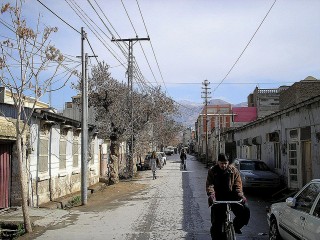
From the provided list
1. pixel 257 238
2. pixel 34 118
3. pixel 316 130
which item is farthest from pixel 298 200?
pixel 34 118

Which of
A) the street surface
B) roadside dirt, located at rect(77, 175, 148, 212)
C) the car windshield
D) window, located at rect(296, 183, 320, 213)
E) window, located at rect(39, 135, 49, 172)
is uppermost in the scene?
window, located at rect(39, 135, 49, 172)

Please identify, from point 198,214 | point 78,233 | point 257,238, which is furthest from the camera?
point 198,214

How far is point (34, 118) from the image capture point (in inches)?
571

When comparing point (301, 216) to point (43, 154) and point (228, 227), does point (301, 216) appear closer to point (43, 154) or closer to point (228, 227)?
point (228, 227)

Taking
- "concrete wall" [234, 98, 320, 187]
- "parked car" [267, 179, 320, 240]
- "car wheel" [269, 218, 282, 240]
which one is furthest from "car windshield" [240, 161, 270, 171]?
"parked car" [267, 179, 320, 240]

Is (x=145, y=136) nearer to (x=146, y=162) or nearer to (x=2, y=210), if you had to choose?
(x=146, y=162)

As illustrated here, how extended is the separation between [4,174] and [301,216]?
9749 millimetres

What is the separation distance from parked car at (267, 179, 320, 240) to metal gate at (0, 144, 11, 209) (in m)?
8.63

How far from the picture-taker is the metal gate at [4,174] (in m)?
12.6

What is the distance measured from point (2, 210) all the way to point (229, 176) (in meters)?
8.32

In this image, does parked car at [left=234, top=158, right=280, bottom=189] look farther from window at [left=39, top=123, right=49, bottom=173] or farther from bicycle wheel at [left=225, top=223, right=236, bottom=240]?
bicycle wheel at [left=225, top=223, right=236, bottom=240]

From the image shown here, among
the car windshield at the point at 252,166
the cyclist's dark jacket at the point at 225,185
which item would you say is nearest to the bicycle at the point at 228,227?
the cyclist's dark jacket at the point at 225,185

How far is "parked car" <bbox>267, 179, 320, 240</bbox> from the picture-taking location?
18.7ft

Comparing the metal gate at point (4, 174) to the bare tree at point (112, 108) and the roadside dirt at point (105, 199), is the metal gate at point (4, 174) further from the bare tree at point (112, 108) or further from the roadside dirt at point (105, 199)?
the bare tree at point (112, 108)
